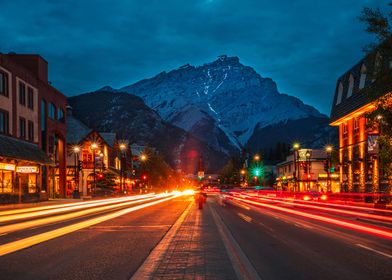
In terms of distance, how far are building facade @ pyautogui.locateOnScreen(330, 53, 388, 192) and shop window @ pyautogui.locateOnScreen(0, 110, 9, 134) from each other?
102 feet

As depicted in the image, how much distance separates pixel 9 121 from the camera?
47.1m

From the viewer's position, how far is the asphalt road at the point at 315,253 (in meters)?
10.1

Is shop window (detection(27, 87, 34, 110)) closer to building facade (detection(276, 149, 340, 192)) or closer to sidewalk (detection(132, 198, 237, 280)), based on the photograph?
building facade (detection(276, 149, 340, 192))

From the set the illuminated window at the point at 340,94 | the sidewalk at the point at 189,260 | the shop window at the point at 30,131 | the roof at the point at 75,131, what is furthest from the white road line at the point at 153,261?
the roof at the point at 75,131

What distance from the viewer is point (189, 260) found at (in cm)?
1143

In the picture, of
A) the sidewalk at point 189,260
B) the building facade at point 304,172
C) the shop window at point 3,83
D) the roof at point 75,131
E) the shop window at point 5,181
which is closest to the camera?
the sidewalk at point 189,260

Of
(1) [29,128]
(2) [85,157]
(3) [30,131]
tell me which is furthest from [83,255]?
(2) [85,157]

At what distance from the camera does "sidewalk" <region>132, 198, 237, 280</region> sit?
9.66m

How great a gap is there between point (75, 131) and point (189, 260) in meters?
77.2

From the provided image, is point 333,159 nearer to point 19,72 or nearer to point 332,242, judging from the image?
point 19,72

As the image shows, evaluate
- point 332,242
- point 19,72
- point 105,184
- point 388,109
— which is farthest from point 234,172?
point 332,242

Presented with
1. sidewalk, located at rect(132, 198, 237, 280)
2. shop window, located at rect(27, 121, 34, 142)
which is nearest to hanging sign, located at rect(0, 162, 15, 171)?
shop window, located at rect(27, 121, 34, 142)

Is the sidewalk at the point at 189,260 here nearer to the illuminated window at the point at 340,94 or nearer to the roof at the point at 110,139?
the illuminated window at the point at 340,94

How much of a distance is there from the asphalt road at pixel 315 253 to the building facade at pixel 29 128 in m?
28.5
